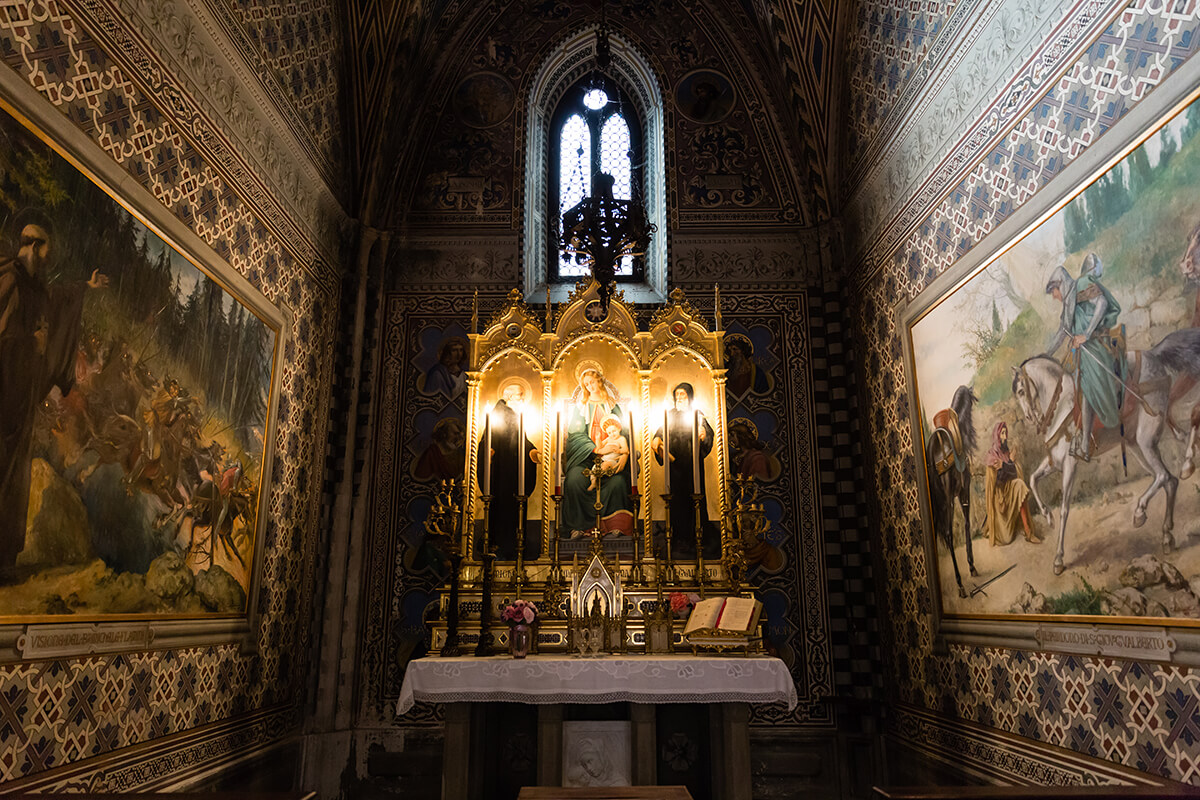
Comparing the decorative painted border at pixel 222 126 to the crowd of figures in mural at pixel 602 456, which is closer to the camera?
the decorative painted border at pixel 222 126

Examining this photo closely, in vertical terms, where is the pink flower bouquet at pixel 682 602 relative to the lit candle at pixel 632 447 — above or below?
below

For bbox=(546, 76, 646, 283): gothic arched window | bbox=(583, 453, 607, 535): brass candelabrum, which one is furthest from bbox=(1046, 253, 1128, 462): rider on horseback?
bbox=(546, 76, 646, 283): gothic arched window

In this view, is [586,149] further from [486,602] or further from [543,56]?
[486,602]

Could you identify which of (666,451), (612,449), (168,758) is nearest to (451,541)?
(612,449)

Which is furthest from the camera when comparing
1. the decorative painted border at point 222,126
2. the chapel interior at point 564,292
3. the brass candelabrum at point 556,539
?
the brass candelabrum at point 556,539

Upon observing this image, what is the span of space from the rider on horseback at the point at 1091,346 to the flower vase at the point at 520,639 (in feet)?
14.5

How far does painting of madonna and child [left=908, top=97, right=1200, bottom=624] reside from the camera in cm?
412

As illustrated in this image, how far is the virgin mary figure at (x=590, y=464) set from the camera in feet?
27.5

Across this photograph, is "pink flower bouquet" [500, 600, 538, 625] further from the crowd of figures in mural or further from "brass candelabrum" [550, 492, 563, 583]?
the crowd of figures in mural

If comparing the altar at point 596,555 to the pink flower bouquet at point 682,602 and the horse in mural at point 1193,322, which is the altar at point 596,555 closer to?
the pink flower bouquet at point 682,602

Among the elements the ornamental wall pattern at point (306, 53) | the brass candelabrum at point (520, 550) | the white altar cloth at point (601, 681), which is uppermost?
the ornamental wall pattern at point (306, 53)

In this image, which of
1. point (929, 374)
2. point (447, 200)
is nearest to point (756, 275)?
point (929, 374)

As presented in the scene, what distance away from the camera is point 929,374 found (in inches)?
275

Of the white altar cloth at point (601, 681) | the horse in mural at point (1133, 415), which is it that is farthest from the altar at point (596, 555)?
the horse in mural at point (1133, 415)
